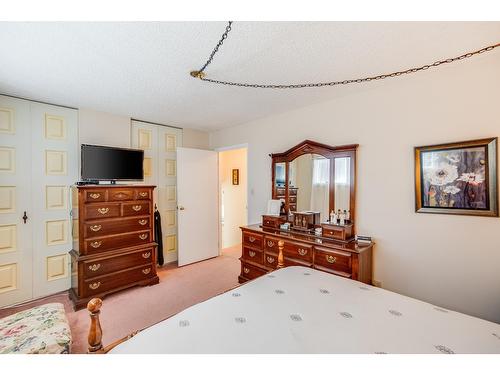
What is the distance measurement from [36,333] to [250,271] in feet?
7.10

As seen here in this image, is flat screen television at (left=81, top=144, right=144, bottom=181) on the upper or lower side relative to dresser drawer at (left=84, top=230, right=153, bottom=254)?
upper

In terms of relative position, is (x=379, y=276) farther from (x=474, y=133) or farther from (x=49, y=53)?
(x=49, y=53)

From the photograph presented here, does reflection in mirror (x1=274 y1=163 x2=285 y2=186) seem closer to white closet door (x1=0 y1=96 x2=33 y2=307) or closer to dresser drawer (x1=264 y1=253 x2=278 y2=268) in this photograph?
dresser drawer (x1=264 y1=253 x2=278 y2=268)

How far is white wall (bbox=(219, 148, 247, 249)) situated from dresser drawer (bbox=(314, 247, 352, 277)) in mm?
2902

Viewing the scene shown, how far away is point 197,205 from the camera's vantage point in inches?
164

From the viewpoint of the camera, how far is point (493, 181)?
178 cm

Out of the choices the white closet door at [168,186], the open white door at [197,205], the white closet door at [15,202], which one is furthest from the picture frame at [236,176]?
the white closet door at [15,202]

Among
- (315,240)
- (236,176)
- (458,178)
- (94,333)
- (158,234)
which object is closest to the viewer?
(94,333)

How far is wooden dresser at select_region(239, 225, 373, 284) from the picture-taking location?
222 cm

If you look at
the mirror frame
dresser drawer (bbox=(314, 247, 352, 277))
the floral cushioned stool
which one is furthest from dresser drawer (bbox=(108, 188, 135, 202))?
dresser drawer (bbox=(314, 247, 352, 277))

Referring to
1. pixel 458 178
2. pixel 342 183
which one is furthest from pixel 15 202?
pixel 458 178

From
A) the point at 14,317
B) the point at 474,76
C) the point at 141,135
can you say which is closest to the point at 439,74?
the point at 474,76

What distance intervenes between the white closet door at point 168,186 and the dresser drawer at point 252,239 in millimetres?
1594

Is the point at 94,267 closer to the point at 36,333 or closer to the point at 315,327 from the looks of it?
the point at 36,333
